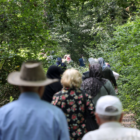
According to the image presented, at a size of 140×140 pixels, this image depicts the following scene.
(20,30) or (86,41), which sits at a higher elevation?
(20,30)

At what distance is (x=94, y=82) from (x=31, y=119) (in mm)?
2909

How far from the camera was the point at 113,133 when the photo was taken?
94.0 inches

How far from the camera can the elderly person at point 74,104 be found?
390cm

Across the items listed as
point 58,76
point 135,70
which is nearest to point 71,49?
point 135,70

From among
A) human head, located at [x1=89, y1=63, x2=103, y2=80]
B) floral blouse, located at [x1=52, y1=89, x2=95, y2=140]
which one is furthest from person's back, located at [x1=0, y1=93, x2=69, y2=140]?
human head, located at [x1=89, y1=63, x2=103, y2=80]

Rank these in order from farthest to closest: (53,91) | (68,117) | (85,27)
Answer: (85,27) < (53,91) < (68,117)

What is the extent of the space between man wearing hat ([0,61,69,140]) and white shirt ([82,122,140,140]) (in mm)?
294

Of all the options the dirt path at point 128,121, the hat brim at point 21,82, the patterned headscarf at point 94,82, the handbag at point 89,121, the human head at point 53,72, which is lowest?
the dirt path at point 128,121

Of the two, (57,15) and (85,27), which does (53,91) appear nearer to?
(57,15)

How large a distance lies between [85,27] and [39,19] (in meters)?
16.9

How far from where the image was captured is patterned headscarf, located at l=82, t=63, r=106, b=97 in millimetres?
5070

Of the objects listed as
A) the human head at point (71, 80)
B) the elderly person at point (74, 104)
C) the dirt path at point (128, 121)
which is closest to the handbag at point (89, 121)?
the elderly person at point (74, 104)

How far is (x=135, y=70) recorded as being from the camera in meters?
8.25

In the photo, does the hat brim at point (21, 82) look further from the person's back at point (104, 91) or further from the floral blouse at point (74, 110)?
the person's back at point (104, 91)
